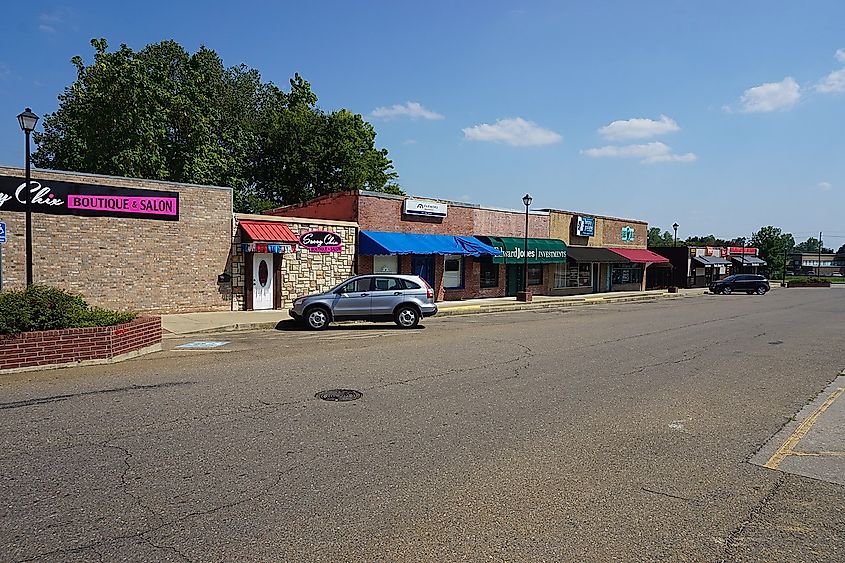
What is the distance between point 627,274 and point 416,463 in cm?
3996

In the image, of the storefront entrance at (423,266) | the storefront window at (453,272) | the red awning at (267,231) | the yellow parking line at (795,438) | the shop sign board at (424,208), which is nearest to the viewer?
the yellow parking line at (795,438)

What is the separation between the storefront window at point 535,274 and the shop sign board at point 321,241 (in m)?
13.5

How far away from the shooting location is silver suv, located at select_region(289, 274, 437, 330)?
16.5 meters

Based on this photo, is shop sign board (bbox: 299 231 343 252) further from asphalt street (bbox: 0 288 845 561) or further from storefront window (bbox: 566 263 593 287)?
storefront window (bbox: 566 263 593 287)

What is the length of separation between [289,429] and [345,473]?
154 cm

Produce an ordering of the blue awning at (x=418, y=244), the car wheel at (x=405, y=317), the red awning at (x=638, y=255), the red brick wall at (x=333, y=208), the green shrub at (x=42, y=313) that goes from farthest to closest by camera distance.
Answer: the red awning at (x=638, y=255), the red brick wall at (x=333, y=208), the blue awning at (x=418, y=244), the car wheel at (x=405, y=317), the green shrub at (x=42, y=313)

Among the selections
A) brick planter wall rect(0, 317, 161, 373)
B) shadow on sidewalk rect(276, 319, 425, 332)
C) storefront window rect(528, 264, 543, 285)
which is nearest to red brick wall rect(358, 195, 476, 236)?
storefront window rect(528, 264, 543, 285)

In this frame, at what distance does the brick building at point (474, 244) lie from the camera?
24859 millimetres

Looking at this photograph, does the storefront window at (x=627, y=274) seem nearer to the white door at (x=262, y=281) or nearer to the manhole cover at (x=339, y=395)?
the white door at (x=262, y=281)

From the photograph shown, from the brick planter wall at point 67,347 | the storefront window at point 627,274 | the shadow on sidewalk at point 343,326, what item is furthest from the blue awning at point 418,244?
the storefront window at point 627,274

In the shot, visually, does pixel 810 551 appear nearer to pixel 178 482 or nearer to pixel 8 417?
pixel 178 482

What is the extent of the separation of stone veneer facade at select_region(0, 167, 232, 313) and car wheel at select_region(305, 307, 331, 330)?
5.33 meters

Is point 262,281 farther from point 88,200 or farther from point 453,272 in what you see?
point 453,272

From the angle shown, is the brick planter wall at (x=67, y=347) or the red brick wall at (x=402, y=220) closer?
the brick planter wall at (x=67, y=347)
